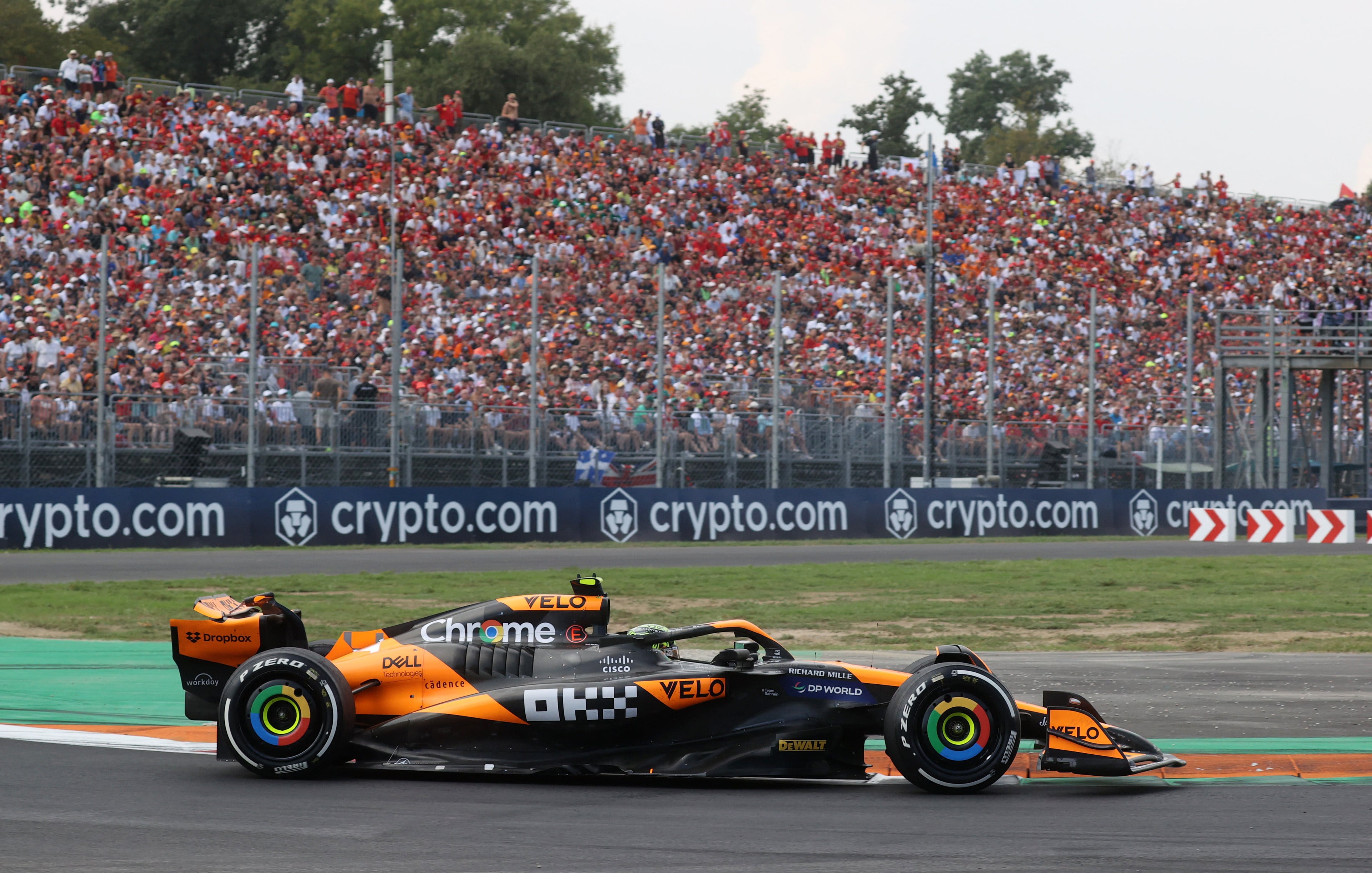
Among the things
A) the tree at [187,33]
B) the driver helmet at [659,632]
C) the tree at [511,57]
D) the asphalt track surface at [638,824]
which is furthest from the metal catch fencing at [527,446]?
the tree at [187,33]

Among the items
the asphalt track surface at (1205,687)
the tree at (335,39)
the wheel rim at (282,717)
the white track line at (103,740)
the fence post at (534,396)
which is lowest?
the white track line at (103,740)

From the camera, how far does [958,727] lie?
7.09 meters

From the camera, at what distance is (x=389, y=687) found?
24.4 feet

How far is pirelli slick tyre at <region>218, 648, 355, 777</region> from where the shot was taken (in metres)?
7.23

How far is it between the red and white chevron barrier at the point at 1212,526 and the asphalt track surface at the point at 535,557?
3.24ft

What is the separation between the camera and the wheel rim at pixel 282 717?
726 cm

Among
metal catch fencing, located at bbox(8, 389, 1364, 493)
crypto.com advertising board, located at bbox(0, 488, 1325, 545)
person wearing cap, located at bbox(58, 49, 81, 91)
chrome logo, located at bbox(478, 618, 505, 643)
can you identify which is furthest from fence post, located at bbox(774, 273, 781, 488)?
chrome logo, located at bbox(478, 618, 505, 643)

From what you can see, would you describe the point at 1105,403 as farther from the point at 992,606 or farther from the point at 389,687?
the point at 389,687

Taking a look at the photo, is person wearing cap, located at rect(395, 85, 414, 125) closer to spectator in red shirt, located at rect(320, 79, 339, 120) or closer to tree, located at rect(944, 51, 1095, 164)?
spectator in red shirt, located at rect(320, 79, 339, 120)

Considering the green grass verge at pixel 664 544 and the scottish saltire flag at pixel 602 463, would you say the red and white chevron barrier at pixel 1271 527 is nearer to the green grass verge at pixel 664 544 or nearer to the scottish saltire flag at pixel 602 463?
the green grass verge at pixel 664 544

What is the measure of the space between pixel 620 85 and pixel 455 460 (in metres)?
44.6

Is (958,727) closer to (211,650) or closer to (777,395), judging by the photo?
(211,650)

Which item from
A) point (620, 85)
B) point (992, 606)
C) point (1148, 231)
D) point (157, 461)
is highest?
point (620, 85)

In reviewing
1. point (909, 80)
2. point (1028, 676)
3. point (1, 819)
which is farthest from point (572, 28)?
point (1, 819)
